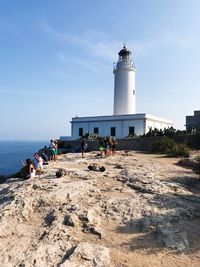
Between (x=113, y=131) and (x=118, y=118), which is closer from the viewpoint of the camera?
(x=118, y=118)

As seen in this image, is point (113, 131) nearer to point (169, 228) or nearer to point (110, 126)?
point (110, 126)

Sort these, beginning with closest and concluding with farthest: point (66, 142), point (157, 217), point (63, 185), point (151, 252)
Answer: point (151, 252), point (157, 217), point (63, 185), point (66, 142)

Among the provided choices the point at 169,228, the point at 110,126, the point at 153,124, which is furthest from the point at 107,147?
the point at 153,124

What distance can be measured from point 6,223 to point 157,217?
464cm

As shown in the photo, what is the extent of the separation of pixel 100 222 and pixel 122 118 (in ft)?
86.8

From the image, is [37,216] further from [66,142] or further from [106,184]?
[66,142]

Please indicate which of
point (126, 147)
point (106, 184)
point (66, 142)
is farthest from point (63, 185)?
point (66, 142)

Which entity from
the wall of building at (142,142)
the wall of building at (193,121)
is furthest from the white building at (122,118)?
the wall of building at (142,142)

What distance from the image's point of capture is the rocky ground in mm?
8023

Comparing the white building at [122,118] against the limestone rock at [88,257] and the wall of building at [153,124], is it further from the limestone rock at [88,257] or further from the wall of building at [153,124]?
the limestone rock at [88,257]

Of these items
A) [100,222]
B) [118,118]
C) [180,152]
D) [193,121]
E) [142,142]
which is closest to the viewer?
[100,222]

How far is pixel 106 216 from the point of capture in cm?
998

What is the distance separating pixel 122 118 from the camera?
117 ft

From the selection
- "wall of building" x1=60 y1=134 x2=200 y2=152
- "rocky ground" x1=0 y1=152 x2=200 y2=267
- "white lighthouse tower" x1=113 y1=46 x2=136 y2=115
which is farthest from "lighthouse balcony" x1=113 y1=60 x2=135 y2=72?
"rocky ground" x1=0 y1=152 x2=200 y2=267
